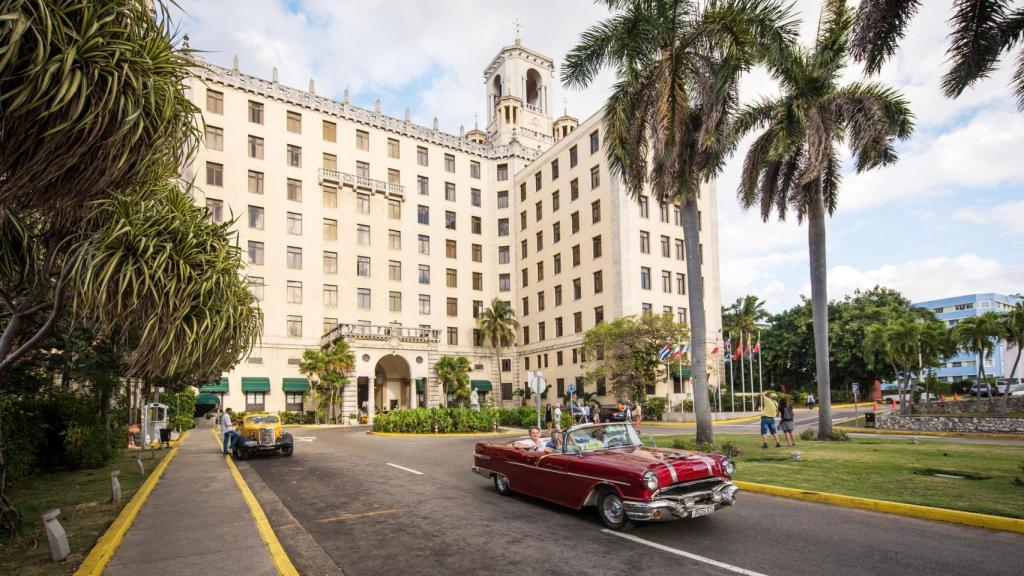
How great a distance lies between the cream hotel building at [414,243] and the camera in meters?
44.5

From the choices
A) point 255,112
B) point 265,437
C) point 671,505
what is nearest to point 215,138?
point 255,112

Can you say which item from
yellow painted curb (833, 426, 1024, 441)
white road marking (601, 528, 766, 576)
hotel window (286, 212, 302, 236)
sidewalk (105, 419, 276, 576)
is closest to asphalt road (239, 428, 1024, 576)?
white road marking (601, 528, 766, 576)

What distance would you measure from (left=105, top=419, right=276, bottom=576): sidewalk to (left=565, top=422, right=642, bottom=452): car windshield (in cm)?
472

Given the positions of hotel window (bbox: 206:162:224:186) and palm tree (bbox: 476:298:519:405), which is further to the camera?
palm tree (bbox: 476:298:519:405)

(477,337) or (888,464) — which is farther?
(477,337)

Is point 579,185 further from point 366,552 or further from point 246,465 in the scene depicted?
point 366,552

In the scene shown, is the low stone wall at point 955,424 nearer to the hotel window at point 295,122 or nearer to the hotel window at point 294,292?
the hotel window at point 294,292

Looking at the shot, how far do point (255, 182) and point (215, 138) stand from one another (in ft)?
13.7

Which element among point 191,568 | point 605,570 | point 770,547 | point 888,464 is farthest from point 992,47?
point 191,568

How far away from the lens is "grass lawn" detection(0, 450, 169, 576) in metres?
6.79

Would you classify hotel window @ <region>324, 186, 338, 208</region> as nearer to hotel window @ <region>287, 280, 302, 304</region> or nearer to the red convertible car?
hotel window @ <region>287, 280, 302, 304</region>

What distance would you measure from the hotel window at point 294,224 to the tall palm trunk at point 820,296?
3856 centimetres

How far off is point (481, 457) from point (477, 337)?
43213 mm

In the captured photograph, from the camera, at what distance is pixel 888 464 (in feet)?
43.4
